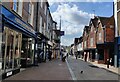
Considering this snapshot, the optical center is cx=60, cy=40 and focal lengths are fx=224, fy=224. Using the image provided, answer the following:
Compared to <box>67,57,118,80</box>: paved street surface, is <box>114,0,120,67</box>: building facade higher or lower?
higher

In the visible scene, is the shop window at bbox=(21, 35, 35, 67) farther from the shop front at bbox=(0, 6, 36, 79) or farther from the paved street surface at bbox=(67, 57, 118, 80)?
the paved street surface at bbox=(67, 57, 118, 80)

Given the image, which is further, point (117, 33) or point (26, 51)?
point (117, 33)

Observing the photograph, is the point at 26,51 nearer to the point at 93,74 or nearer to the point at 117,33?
the point at 93,74

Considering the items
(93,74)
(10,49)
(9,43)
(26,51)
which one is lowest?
(93,74)

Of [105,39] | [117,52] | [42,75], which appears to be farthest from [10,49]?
[105,39]

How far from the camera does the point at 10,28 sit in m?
13.8

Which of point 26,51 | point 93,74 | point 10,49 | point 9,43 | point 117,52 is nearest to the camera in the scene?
point 9,43

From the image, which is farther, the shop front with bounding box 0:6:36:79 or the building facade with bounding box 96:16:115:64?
the building facade with bounding box 96:16:115:64

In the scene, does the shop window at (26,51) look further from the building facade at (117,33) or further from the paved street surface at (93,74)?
the building facade at (117,33)

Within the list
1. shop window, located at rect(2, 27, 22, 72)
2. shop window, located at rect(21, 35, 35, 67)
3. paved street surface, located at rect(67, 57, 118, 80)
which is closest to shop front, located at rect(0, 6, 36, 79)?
shop window, located at rect(2, 27, 22, 72)

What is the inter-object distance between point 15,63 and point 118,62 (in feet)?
55.0

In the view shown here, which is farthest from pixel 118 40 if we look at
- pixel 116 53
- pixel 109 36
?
pixel 109 36

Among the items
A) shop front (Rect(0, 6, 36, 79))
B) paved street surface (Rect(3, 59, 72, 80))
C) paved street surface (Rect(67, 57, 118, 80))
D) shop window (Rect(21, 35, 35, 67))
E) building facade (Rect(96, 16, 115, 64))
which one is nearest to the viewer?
shop front (Rect(0, 6, 36, 79))

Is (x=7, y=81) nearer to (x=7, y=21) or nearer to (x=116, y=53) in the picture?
(x=7, y=21)
